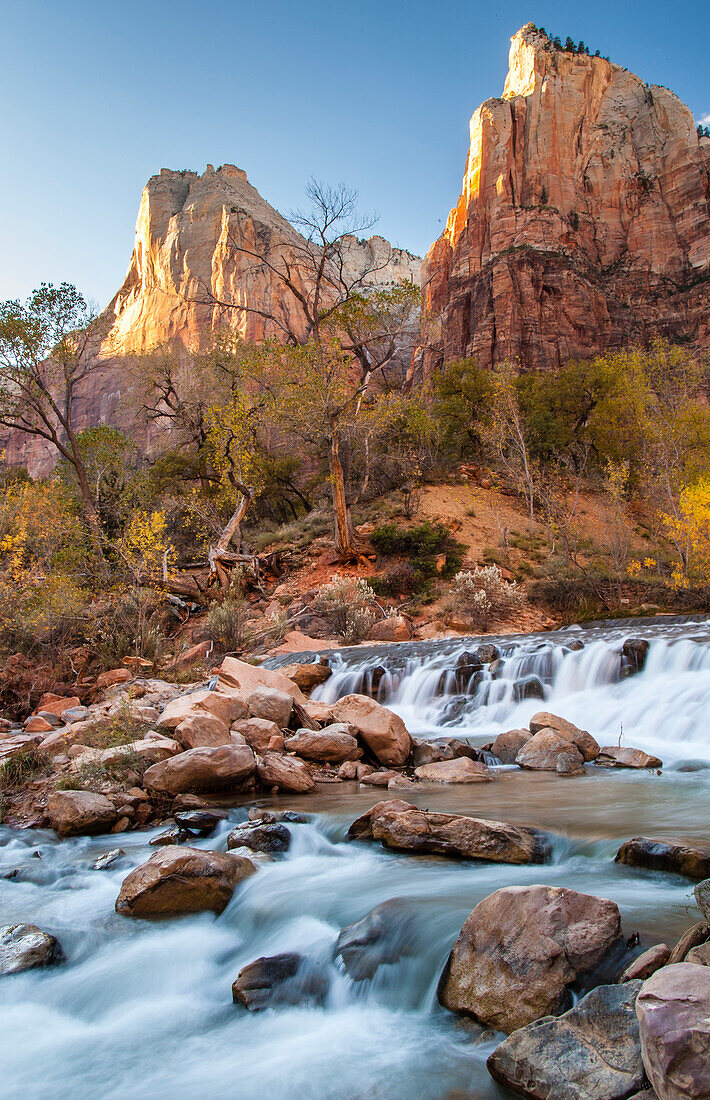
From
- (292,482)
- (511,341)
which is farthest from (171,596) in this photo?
(511,341)

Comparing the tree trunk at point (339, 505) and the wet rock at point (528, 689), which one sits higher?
the tree trunk at point (339, 505)

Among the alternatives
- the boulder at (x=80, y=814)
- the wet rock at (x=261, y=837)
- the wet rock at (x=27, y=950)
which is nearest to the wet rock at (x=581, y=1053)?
the wet rock at (x=27, y=950)

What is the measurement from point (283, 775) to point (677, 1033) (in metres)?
5.38

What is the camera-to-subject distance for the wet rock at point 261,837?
5.38 metres

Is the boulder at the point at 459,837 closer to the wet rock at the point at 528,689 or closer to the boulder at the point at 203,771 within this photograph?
the boulder at the point at 203,771

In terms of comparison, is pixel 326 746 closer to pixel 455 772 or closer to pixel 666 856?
pixel 455 772

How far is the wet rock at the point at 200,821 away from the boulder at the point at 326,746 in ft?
6.48

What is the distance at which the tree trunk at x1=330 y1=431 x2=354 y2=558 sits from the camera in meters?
21.5

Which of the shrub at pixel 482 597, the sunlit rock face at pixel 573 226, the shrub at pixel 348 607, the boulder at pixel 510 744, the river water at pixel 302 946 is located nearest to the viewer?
the river water at pixel 302 946

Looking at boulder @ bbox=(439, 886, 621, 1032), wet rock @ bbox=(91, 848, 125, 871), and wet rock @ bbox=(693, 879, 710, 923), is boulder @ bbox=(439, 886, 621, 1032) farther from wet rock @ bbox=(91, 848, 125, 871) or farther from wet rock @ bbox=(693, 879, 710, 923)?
wet rock @ bbox=(91, 848, 125, 871)

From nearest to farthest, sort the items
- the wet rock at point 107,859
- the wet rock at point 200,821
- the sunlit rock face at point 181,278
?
the wet rock at point 107,859 < the wet rock at point 200,821 < the sunlit rock face at point 181,278

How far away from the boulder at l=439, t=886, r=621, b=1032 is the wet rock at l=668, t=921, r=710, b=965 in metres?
0.39

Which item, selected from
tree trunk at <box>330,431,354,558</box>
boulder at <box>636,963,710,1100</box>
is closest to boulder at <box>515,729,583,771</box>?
boulder at <box>636,963,710,1100</box>

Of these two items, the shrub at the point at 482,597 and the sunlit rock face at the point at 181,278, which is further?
the sunlit rock face at the point at 181,278
